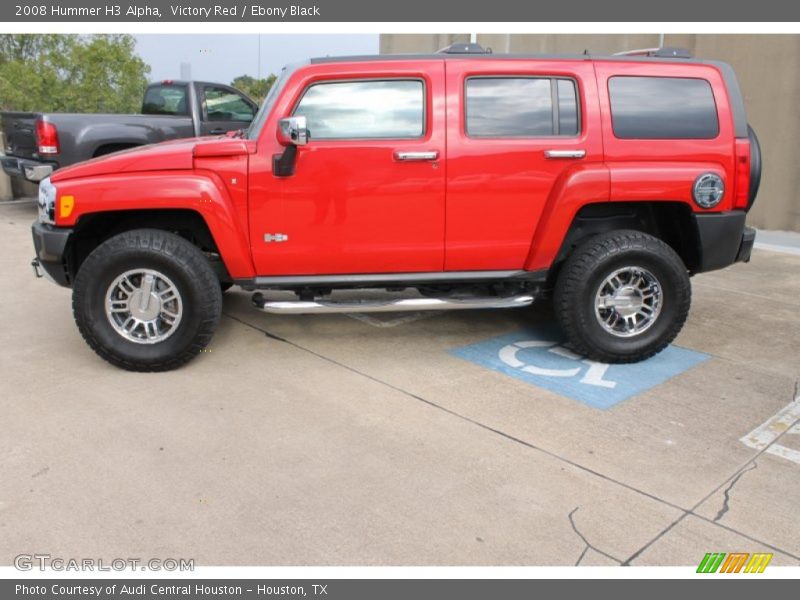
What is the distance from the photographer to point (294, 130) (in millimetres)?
4211

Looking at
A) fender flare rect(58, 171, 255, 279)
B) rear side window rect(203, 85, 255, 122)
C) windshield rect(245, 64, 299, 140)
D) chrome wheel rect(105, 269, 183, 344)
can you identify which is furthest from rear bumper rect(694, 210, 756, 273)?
rear side window rect(203, 85, 255, 122)

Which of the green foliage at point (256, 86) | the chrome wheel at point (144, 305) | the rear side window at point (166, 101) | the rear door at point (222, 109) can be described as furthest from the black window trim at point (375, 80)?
the green foliage at point (256, 86)

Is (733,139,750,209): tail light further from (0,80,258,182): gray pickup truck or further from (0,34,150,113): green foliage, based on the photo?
(0,34,150,113): green foliage

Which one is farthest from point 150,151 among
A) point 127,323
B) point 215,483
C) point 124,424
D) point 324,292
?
point 215,483

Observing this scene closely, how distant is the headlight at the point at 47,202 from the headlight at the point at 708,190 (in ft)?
13.5

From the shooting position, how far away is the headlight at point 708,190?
466 cm

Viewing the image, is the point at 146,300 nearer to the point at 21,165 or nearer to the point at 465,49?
the point at 465,49

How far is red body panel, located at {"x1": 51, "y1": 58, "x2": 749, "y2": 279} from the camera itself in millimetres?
4453

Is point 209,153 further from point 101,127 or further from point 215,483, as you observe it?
point 101,127

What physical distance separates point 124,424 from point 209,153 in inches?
67.6

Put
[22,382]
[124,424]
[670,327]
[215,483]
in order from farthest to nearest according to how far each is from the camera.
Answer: [670,327]
[22,382]
[124,424]
[215,483]

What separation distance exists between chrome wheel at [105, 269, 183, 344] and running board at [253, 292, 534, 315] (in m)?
0.55

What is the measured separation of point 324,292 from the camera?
491cm

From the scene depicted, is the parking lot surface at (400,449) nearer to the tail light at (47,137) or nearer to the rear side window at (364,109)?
the rear side window at (364,109)
